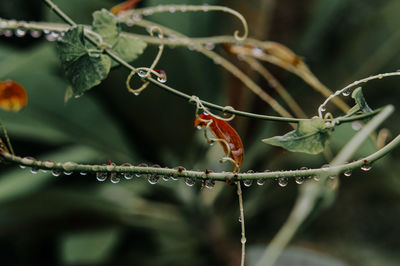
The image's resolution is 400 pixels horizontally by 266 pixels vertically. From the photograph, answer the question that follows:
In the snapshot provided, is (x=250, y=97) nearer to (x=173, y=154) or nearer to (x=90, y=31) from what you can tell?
(x=173, y=154)

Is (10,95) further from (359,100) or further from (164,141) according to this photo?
(164,141)

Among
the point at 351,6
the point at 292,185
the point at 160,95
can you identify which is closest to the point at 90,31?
the point at 160,95

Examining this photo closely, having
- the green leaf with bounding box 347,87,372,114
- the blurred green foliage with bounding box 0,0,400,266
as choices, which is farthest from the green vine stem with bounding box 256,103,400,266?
the blurred green foliage with bounding box 0,0,400,266

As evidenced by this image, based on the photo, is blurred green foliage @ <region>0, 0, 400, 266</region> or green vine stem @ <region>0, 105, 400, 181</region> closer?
green vine stem @ <region>0, 105, 400, 181</region>

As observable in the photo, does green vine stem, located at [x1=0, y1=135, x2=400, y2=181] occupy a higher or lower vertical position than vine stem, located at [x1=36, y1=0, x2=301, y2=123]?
lower

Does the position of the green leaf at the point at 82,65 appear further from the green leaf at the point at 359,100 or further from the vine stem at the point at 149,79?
the green leaf at the point at 359,100

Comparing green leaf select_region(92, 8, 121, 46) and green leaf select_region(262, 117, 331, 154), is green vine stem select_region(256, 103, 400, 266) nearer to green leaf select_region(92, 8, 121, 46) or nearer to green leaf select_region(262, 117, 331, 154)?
green leaf select_region(262, 117, 331, 154)

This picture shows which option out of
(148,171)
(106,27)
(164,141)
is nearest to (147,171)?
(148,171)
